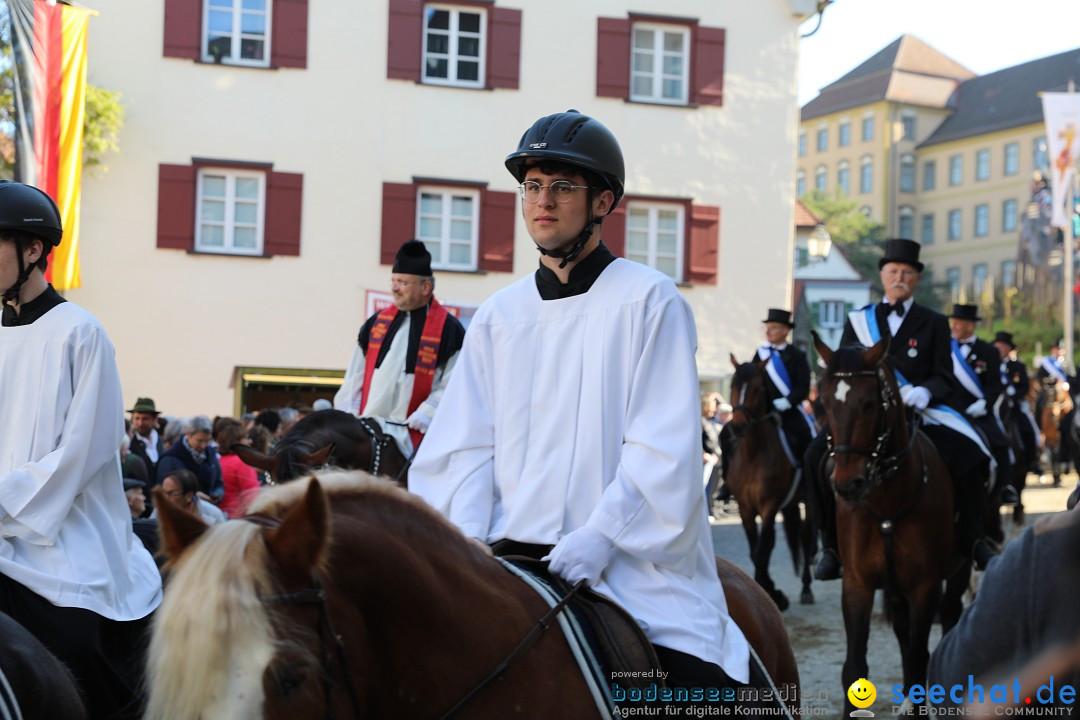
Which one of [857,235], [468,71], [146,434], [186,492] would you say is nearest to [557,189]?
[186,492]

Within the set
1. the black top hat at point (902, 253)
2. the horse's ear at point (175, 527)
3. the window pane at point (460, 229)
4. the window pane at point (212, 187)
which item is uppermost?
the window pane at point (212, 187)

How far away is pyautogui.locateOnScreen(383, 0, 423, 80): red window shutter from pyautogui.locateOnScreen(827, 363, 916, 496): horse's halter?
55.1 feet

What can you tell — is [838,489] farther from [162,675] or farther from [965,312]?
[965,312]

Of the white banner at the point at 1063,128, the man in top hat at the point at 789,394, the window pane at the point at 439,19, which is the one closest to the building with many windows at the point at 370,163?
the window pane at the point at 439,19

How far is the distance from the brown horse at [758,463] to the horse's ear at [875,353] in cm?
520

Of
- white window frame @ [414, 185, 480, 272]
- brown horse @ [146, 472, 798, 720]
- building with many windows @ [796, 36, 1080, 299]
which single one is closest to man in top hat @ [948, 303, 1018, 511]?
brown horse @ [146, 472, 798, 720]

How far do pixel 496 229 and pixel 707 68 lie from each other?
218 inches

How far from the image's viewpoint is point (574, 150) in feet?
Result: 12.3

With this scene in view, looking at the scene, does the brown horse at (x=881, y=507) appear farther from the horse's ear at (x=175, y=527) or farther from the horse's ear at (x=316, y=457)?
the horse's ear at (x=175, y=527)

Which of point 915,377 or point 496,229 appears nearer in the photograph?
point 915,377

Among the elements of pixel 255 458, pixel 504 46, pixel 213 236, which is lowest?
pixel 255 458

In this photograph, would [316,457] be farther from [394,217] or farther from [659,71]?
[659,71]

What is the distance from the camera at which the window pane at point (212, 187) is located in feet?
78.3

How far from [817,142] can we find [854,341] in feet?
329
